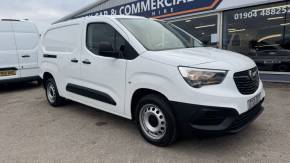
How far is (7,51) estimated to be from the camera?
24.7 feet

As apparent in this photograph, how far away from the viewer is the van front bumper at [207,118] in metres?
2.80

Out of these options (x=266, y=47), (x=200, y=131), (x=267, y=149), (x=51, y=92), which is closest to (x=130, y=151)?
(x=200, y=131)

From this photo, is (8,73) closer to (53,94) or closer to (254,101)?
(53,94)

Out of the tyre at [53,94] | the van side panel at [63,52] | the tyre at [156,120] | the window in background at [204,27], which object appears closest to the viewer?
the tyre at [156,120]

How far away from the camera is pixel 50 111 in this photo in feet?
17.7

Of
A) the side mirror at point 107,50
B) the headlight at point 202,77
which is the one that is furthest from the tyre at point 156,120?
the side mirror at point 107,50

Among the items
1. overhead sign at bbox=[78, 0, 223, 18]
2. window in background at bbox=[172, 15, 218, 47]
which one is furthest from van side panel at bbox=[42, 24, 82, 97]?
overhead sign at bbox=[78, 0, 223, 18]

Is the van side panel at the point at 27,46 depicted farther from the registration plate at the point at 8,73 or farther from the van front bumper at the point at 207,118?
the van front bumper at the point at 207,118

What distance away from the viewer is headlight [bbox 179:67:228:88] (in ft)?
9.34

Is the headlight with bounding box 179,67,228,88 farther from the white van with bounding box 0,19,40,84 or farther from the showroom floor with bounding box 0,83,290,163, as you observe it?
the white van with bounding box 0,19,40,84

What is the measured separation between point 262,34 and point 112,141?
6.34 m

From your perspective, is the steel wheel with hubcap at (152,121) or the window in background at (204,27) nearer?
the steel wheel with hubcap at (152,121)

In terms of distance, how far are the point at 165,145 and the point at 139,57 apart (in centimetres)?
127

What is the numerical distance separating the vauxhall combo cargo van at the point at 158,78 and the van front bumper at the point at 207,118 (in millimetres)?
11
